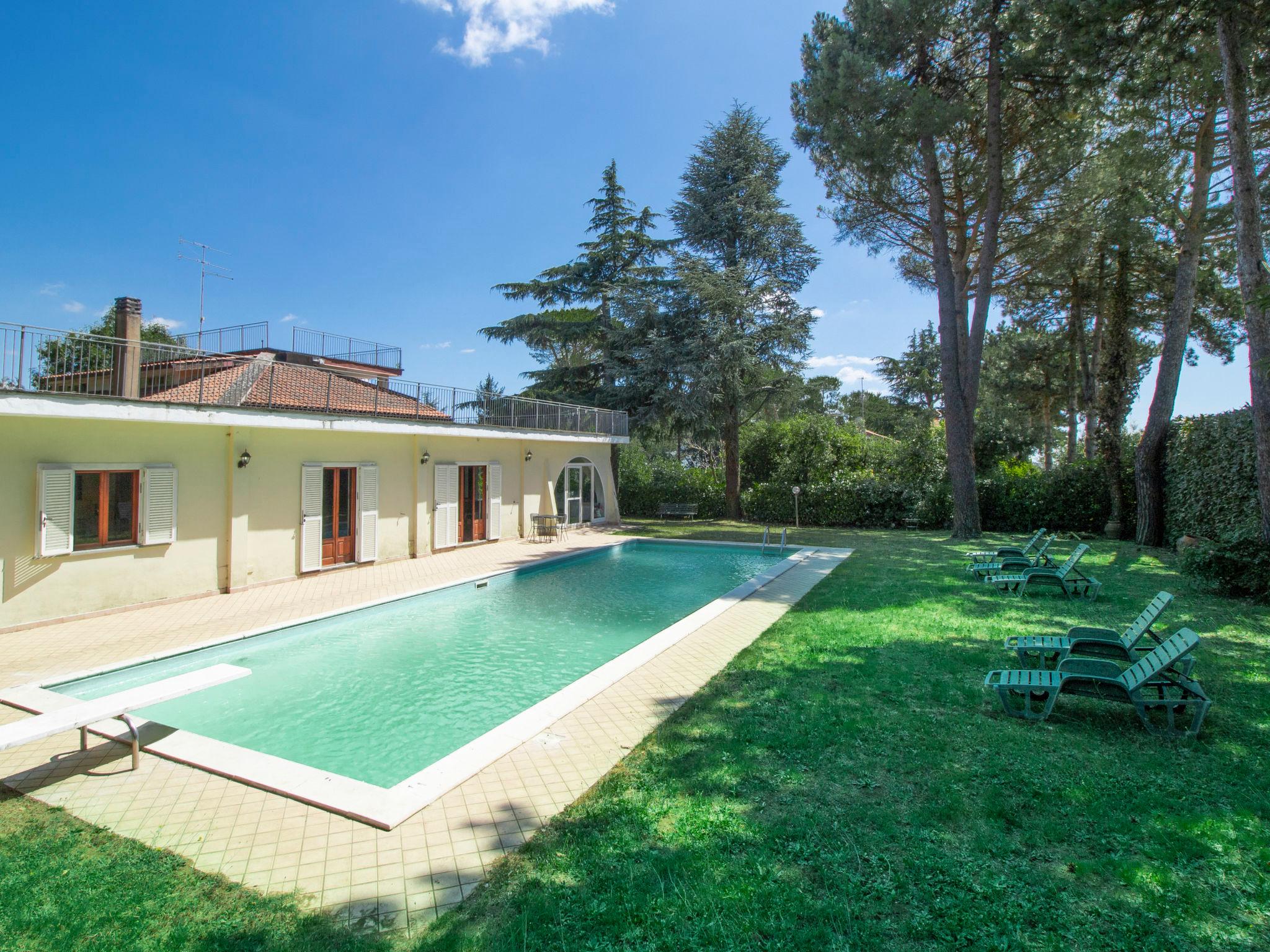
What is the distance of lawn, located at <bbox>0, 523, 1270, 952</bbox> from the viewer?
2848mm

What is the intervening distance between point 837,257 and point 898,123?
727cm

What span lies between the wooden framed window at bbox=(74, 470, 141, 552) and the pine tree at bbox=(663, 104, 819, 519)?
15.8 meters

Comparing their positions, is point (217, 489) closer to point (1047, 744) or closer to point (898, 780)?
point (898, 780)

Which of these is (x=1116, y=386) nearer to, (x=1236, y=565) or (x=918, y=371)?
(x=1236, y=565)

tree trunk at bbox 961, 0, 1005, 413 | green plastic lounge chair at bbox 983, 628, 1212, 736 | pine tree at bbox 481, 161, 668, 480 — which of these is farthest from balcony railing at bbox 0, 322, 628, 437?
tree trunk at bbox 961, 0, 1005, 413

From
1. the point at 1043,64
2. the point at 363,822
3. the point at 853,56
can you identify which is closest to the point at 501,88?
the point at 853,56

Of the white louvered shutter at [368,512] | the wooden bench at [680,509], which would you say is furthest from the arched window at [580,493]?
the white louvered shutter at [368,512]

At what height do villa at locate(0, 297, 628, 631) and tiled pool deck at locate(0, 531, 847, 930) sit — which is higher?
villa at locate(0, 297, 628, 631)

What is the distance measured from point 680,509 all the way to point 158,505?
17.2m

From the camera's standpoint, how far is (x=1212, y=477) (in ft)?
42.8

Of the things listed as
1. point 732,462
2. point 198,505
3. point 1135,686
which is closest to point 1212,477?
point 1135,686

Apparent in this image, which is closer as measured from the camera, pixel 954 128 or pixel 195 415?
pixel 195 415

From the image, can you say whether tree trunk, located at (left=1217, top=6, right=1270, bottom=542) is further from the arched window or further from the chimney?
the chimney

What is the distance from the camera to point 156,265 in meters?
39.6
